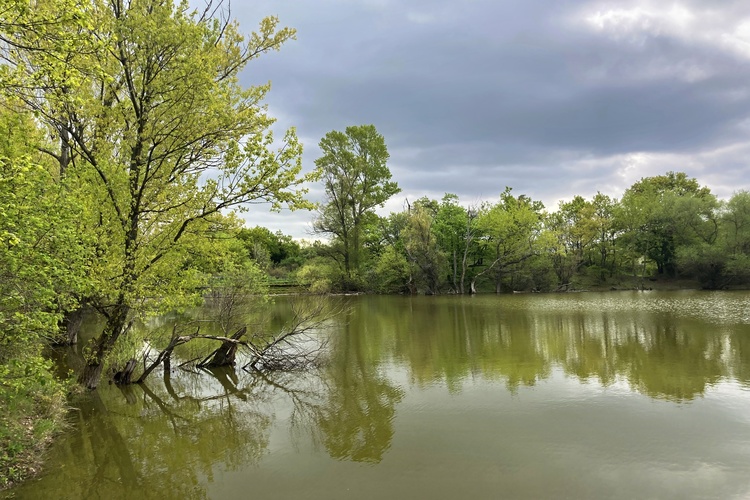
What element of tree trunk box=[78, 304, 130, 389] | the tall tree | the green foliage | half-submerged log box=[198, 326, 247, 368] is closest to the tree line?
the tall tree

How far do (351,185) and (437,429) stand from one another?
37.0 meters

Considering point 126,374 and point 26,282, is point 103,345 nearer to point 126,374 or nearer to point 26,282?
point 126,374

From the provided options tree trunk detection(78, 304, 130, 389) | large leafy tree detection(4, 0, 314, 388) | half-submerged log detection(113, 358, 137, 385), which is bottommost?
half-submerged log detection(113, 358, 137, 385)

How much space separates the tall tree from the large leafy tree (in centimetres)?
3216

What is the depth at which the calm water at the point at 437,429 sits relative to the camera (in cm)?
604

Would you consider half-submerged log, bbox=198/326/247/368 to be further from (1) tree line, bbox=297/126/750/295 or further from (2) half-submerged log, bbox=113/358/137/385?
(1) tree line, bbox=297/126/750/295

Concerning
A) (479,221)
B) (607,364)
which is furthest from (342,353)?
(479,221)

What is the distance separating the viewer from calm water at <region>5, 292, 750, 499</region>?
6039 millimetres

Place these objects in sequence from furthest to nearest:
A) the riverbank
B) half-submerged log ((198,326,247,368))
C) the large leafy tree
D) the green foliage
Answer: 1. half-submerged log ((198,326,247,368))
2. the large leafy tree
3. the riverbank
4. the green foliage

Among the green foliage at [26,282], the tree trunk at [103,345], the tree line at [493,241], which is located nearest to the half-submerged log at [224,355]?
the tree trunk at [103,345]

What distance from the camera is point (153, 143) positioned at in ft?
32.8

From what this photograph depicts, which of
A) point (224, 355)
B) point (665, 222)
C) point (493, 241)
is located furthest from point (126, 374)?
point (665, 222)

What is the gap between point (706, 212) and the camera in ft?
143

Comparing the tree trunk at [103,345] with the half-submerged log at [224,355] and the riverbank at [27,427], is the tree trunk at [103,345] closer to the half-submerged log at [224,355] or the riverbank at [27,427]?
the riverbank at [27,427]
